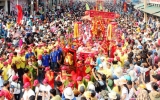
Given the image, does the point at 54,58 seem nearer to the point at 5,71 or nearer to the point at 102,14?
the point at 5,71

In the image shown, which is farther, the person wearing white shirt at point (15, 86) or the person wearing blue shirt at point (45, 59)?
the person wearing blue shirt at point (45, 59)

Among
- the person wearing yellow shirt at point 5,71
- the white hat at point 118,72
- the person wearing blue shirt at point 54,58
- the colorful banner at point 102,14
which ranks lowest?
the person wearing blue shirt at point 54,58

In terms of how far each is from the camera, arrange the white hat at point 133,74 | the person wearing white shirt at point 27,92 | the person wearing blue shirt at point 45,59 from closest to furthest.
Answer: the person wearing white shirt at point 27,92
the white hat at point 133,74
the person wearing blue shirt at point 45,59

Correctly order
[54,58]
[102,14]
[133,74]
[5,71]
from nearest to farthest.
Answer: [133,74]
[5,71]
[54,58]
[102,14]

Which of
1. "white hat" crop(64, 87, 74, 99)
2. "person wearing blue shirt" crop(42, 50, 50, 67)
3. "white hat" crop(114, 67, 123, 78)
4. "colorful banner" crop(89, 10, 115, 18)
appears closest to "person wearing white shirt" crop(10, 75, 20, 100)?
"white hat" crop(64, 87, 74, 99)

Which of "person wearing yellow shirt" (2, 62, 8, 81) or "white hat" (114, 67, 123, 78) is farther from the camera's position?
"person wearing yellow shirt" (2, 62, 8, 81)

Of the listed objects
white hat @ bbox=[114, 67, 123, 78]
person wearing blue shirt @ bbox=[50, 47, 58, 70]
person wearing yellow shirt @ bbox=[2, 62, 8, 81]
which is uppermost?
white hat @ bbox=[114, 67, 123, 78]

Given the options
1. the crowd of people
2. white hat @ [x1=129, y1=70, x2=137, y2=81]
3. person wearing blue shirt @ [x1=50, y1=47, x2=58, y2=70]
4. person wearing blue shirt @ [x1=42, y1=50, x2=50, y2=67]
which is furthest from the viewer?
person wearing blue shirt @ [x1=50, y1=47, x2=58, y2=70]

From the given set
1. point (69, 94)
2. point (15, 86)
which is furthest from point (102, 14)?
point (69, 94)

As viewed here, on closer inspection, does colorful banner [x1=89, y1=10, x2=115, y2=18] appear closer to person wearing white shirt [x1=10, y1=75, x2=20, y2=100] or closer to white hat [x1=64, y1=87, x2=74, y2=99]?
person wearing white shirt [x1=10, y1=75, x2=20, y2=100]

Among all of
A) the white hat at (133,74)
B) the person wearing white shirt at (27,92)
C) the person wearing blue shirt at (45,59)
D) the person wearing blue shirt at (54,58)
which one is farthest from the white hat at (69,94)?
the person wearing blue shirt at (54,58)

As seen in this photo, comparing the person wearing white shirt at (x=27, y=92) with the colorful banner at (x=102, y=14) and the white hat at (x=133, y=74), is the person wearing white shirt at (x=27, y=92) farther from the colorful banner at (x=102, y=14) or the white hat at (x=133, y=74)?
the colorful banner at (x=102, y=14)

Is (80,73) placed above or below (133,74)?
below

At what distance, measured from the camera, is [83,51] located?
1520cm
